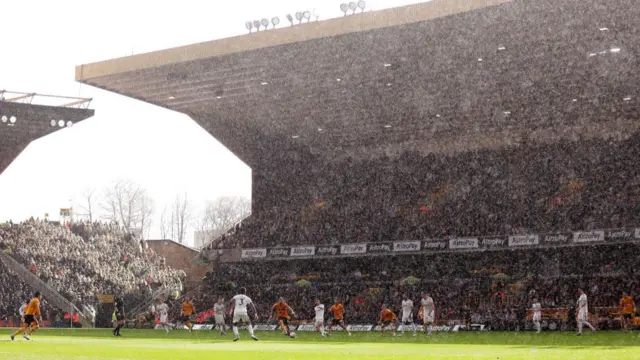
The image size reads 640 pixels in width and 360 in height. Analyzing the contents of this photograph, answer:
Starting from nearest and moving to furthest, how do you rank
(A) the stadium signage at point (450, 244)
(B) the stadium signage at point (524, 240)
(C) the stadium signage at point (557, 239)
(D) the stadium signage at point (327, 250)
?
(A) the stadium signage at point (450, 244) → (C) the stadium signage at point (557, 239) → (B) the stadium signage at point (524, 240) → (D) the stadium signage at point (327, 250)

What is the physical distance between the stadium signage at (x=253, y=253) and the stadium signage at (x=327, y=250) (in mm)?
3330

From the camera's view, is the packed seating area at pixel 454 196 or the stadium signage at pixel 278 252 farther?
the stadium signage at pixel 278 252

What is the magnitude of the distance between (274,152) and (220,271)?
837 centimetres

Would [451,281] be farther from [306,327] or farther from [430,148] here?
[430,148]

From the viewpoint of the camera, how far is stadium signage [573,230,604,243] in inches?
1603

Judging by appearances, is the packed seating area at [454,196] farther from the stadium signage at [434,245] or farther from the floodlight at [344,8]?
the floodlight at [344,8]

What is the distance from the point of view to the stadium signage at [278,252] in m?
50.2

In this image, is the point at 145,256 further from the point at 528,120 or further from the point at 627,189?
the point at 627,189

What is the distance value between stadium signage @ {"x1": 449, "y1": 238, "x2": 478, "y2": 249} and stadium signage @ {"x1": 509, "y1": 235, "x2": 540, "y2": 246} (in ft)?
A: 5.66

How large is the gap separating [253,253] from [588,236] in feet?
60.4

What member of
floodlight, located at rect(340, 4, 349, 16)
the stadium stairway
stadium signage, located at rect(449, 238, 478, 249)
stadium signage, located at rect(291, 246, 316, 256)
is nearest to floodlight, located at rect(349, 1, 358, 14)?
floodlight, located at rect(340, 4, 349, 16)

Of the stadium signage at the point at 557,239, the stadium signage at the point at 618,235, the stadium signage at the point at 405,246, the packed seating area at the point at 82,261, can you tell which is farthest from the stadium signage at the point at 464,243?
the packed seating area at the point at 82,261

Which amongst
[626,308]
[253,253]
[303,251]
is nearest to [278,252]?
[303,251]

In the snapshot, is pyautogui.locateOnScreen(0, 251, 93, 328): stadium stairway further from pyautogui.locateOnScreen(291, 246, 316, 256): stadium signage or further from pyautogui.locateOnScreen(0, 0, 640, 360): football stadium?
pyautogui.locateOnScreen(291, 246, 316, 256): stadium signage
